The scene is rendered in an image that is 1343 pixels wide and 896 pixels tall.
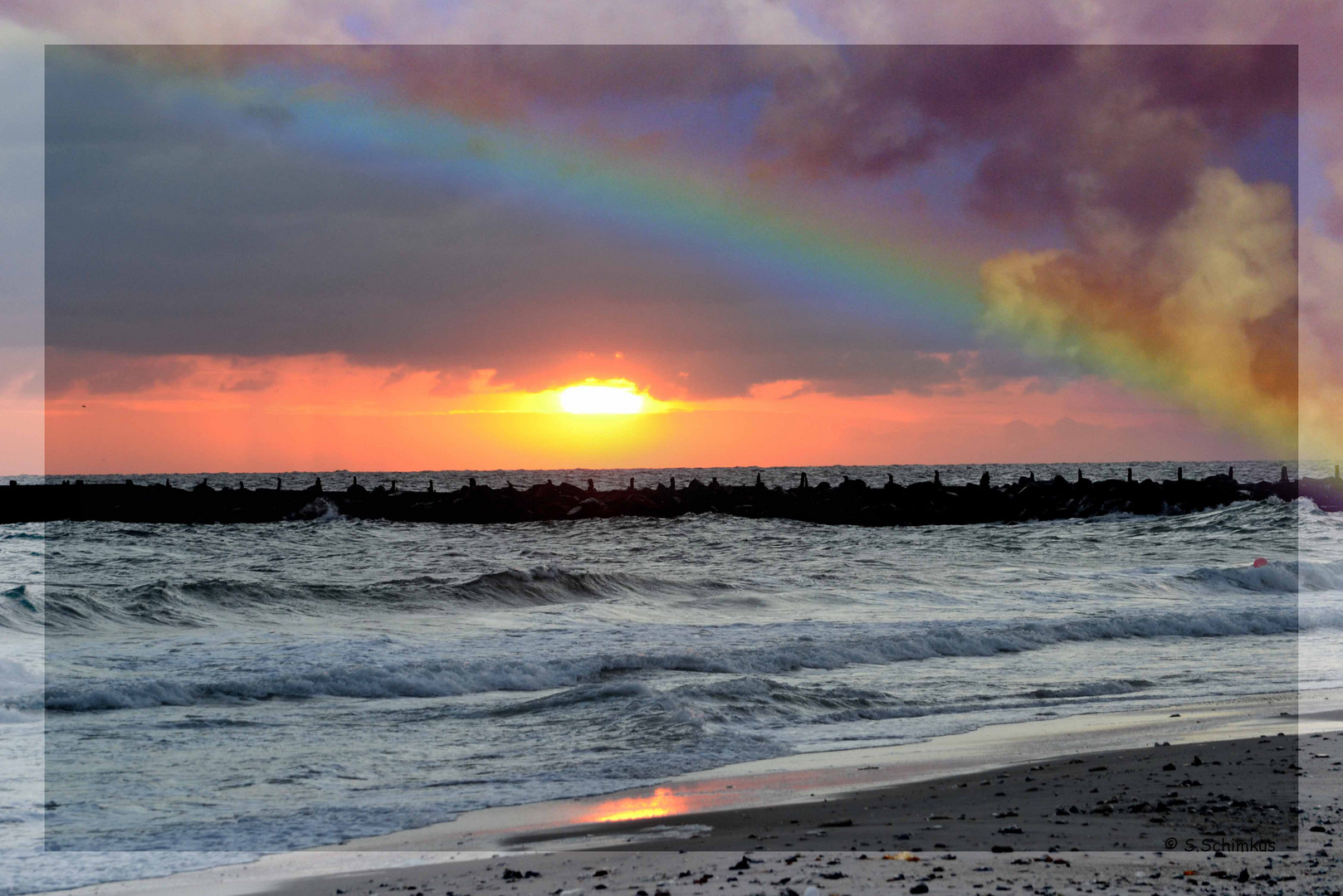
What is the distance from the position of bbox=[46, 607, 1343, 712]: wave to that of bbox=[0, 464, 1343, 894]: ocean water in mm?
53

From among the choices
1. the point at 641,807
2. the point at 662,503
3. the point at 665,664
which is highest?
the point at 662,503

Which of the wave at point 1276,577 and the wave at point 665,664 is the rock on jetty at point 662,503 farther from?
the wave at point 665,664

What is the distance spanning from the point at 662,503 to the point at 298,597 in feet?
104

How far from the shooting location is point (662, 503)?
5584 centimetres

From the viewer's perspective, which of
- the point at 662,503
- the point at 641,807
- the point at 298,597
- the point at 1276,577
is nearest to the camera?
the point at 641,807

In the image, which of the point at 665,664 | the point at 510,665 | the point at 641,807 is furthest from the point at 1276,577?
the point at 641,807

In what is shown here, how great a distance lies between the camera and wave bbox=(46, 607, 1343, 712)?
14188 mm

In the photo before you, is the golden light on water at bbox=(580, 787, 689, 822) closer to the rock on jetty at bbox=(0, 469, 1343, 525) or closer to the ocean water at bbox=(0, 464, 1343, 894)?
the ocean water at bbox=(0, 464, 1343, 894)

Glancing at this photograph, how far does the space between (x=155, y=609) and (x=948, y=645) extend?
1605 cm

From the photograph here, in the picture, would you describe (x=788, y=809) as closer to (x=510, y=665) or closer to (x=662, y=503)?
(x=510, y=665)

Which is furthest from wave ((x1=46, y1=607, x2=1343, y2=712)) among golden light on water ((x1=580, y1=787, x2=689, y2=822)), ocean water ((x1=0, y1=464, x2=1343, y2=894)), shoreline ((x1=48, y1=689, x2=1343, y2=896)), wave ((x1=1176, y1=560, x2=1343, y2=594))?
wave ((x1=1176, y1=560, x2=1343, y2=594))

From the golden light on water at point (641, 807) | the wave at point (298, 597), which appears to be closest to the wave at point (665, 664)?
the golden light on water at point (641, 807)

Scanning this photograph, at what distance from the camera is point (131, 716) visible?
516 inches

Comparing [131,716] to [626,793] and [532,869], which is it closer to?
[626,793]
